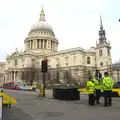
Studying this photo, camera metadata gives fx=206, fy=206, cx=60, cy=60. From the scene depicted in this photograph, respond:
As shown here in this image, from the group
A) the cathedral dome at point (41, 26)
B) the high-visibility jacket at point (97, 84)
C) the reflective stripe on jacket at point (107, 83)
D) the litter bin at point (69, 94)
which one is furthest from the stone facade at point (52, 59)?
the reflective stripe on jacket at point (107, 83)

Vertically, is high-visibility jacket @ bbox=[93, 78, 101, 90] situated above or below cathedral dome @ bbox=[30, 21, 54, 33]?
below

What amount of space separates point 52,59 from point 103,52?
25688 millimetres

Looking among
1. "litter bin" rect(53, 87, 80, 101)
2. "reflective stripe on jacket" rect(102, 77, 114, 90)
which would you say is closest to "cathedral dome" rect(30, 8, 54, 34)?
"litter bin" rect(53, 87, 80, 101)

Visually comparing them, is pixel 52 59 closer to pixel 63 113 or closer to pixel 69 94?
pixel 69 94

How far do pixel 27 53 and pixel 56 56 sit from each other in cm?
1378

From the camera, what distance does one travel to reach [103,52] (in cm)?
8706

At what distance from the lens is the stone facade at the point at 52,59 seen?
3354 inches

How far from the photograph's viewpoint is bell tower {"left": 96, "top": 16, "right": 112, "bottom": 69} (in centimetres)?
8700

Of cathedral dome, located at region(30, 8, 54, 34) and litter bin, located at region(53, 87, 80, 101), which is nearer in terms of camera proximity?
litter bin, located at region(53, 87, 80, 101)

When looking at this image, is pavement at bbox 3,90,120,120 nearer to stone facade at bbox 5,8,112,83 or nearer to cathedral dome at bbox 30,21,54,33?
stone facade at bbox 5,8,112,83

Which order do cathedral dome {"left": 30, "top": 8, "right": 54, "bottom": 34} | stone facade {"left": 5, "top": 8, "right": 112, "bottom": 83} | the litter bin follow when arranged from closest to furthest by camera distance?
the litter bin → stone facade {"left": 5, "top": 8, "right": 112, "bottom": 83} → cathedral dome {"left": 30, "top": 8, "right": 54, "bottom": 34}

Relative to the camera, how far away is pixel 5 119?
8.00m

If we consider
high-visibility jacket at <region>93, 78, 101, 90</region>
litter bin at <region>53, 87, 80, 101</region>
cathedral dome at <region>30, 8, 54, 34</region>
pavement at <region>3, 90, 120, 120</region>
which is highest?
cathedral dome at <region>30, 8, 54, 34</region>

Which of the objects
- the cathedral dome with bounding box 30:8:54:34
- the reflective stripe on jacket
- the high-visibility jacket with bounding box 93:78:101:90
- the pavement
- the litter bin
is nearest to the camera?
the pavement
